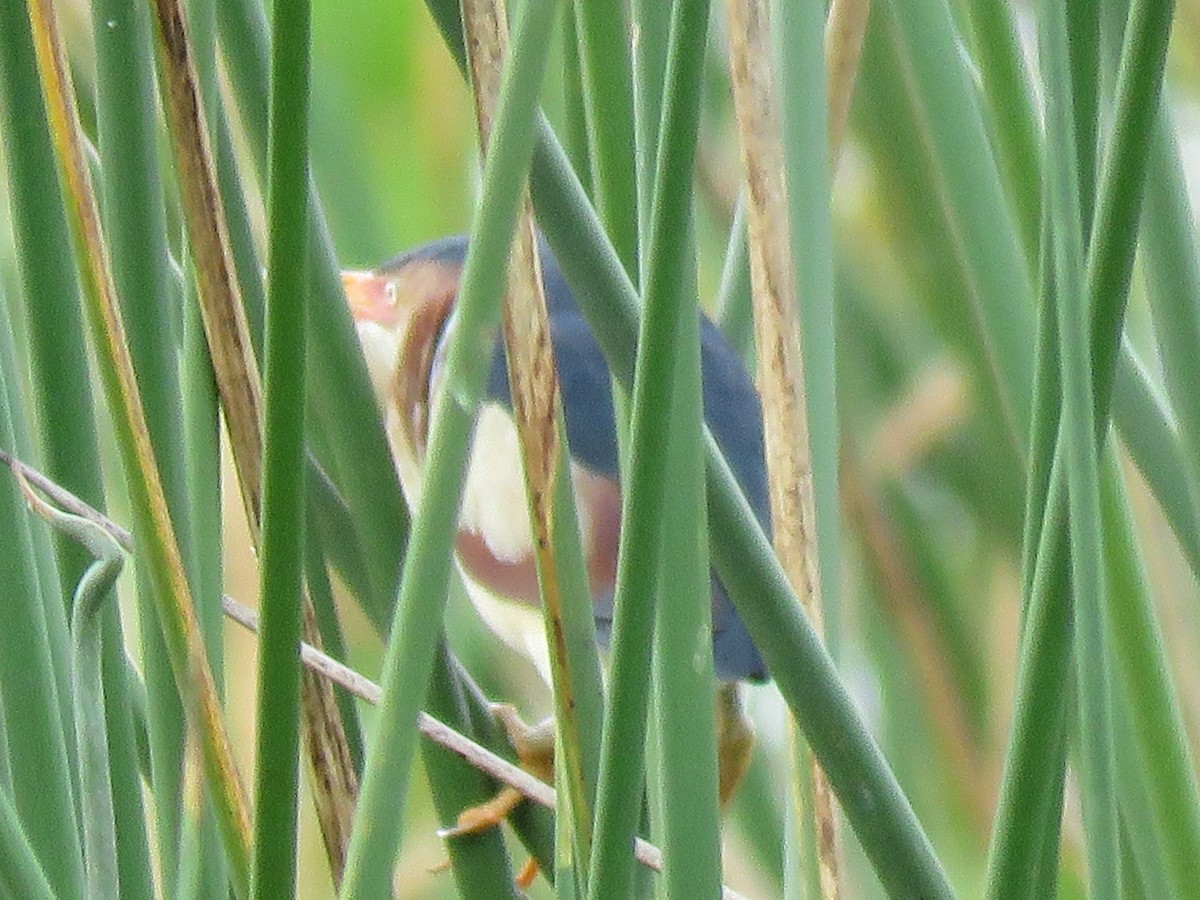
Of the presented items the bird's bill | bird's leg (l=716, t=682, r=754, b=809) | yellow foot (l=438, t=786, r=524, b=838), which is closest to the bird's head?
the bird's bill

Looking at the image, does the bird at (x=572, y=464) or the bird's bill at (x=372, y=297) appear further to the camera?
the bird's bill at (x=372, y=297)

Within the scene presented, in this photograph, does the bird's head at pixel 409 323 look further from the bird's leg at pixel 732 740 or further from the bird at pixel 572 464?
the bird's leg at pixel 732 740

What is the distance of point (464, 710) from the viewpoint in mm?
471

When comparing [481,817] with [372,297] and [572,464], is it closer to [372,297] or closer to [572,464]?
[572,464]

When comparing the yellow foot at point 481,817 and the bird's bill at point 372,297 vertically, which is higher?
the bird's bill at point 372,297

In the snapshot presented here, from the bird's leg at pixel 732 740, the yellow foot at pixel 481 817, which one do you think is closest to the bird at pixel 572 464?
the bird's leg at pixel 732 740

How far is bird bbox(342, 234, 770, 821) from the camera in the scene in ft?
2.66

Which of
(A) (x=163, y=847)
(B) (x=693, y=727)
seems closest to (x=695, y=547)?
(B) (x=693, y=727)

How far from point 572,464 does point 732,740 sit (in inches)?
6.0

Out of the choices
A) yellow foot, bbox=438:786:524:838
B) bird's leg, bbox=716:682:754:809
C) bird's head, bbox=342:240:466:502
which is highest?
bird's head, bbox=342:240:466:502

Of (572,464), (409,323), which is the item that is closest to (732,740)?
(572,464)

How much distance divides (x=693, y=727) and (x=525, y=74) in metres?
0.13

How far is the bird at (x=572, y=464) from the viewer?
81cm

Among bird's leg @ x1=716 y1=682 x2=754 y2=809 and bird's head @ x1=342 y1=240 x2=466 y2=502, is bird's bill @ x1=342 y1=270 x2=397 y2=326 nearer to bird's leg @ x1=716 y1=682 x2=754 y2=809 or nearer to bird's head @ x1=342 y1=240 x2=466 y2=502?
bird's head @ x1=342 y1=240 x2=466 y2=502
